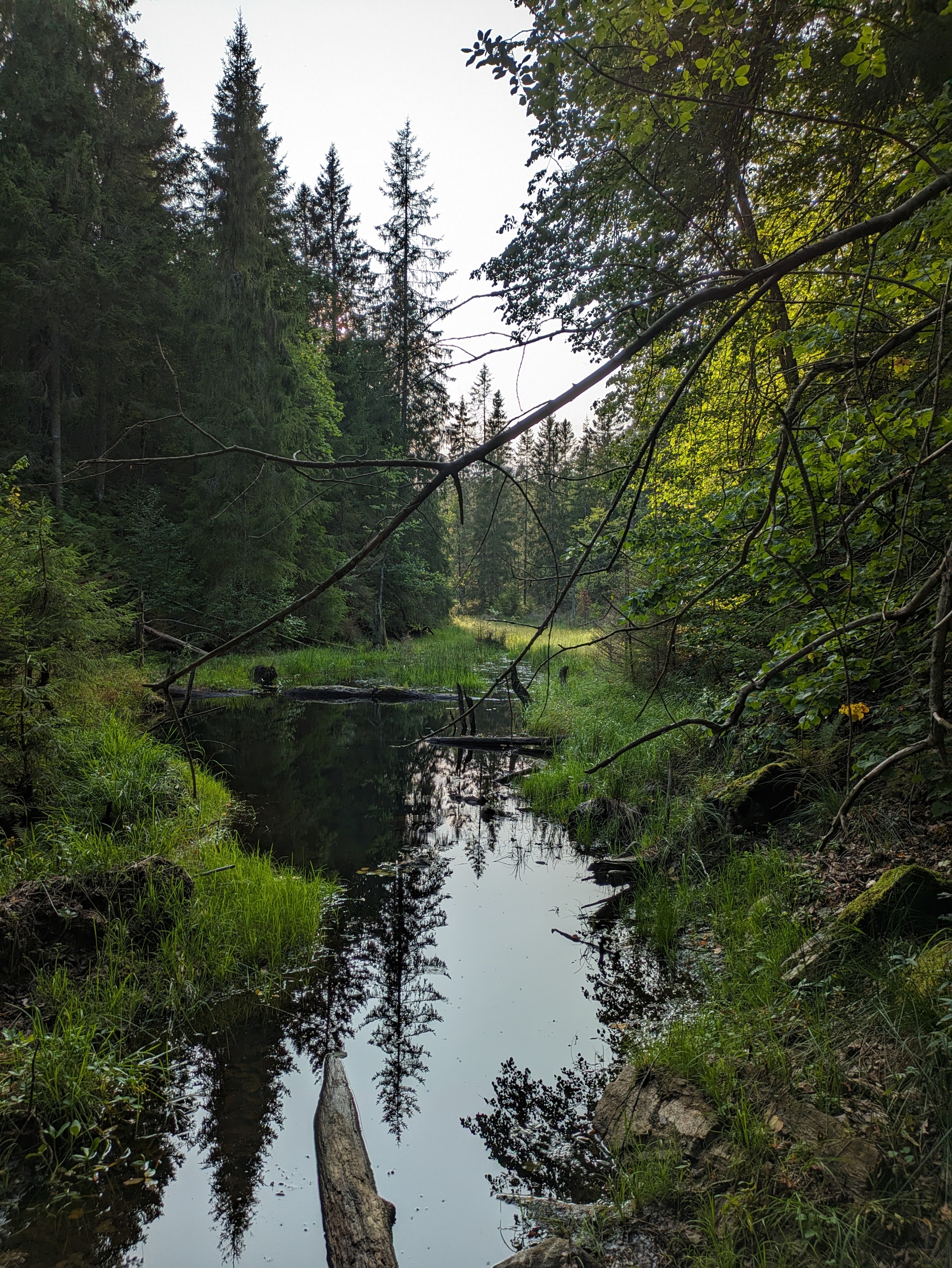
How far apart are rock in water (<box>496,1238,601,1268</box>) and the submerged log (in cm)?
50

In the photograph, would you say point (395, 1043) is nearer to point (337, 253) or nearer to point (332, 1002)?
point (332, 1002)

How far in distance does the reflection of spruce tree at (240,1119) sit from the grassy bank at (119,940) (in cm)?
30

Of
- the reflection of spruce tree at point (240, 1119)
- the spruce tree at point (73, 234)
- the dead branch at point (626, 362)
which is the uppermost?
the spruce tree at point (73, 234)

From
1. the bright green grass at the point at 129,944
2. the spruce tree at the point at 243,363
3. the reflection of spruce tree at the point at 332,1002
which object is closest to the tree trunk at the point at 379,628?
the spruce tree at the point at 243,363

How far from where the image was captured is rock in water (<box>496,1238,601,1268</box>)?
239 centimetres

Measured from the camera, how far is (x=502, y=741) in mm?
10859

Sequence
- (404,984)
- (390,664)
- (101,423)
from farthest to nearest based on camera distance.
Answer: (390,664)
(101,423)
(404,984)

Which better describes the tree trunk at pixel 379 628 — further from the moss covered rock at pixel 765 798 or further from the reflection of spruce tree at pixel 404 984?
the moss covered rock at pixel 765 798

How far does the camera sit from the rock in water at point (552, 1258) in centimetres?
239

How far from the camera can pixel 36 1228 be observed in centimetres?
255

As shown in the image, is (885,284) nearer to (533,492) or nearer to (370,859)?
(370,859)

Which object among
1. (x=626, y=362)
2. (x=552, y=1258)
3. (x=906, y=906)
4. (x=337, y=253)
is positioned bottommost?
(x=552, y=1258)

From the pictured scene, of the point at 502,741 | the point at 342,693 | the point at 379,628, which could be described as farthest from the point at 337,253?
the point at 502,741

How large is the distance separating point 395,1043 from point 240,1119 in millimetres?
1016
